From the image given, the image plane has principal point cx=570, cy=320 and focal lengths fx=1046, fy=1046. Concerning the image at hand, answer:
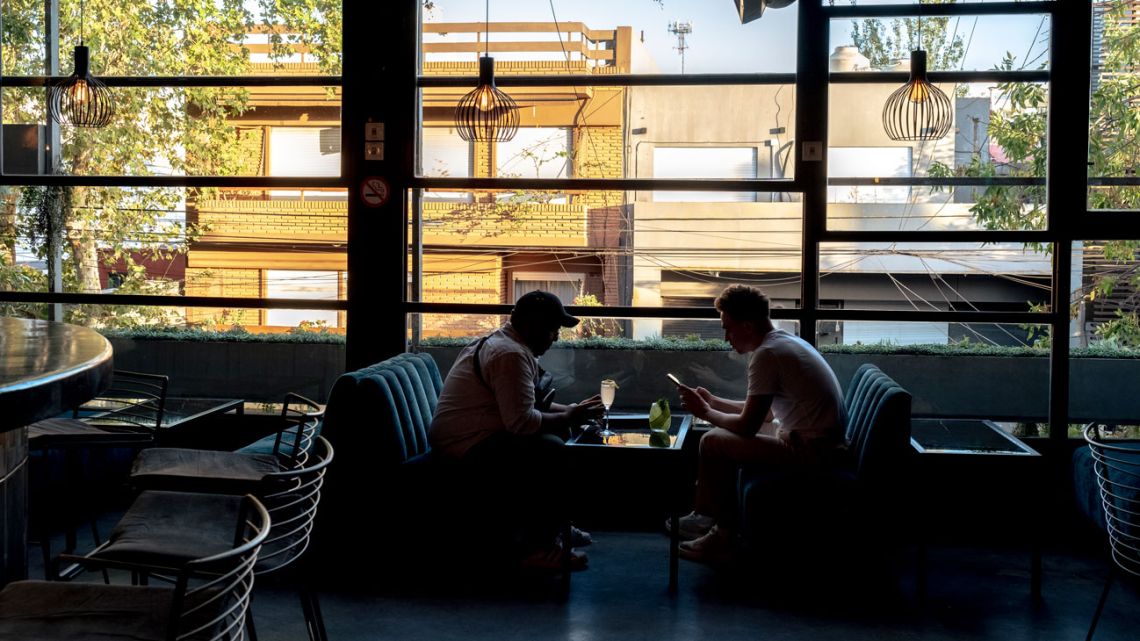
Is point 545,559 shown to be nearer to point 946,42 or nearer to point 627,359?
point 627,359

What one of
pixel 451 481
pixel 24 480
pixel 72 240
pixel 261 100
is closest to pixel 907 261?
pixel 451 481

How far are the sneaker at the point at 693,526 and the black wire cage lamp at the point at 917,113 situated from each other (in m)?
2.11

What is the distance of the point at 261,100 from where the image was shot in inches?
226

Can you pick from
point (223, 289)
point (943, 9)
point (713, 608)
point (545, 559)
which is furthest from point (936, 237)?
point (223, 289)

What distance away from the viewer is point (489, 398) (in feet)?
14.4

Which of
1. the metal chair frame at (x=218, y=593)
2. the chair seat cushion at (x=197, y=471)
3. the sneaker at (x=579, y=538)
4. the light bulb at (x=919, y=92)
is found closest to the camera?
the metal chair frame at (x=218, y=593)

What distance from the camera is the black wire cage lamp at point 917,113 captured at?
5109 mm

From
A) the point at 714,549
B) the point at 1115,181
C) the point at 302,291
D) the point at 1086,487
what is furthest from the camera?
the point at 302,291

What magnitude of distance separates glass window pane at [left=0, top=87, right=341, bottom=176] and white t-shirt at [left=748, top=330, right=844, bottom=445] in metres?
2.61

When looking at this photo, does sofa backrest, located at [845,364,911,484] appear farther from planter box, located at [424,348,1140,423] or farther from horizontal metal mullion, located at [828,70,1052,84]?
horizontal metal mullion, located at [828,70,1052,84]

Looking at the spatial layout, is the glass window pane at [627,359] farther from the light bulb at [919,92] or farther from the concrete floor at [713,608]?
the light bulb at [919,92]

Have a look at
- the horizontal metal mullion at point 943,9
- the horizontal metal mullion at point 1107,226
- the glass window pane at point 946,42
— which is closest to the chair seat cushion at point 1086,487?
the horizontal metal mullion at point 1107,226

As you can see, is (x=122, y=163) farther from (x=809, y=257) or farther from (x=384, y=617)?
(x=809, y=257)

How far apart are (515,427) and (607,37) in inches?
90.2
